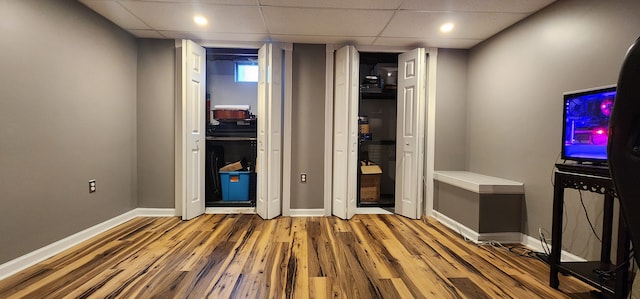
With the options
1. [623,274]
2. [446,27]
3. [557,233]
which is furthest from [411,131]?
[623,274]

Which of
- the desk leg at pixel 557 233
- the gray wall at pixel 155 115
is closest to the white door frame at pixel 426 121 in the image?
the desk leg at pixel 557 233

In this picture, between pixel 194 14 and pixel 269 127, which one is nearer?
pixel 194 14

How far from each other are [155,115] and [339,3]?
2452mm

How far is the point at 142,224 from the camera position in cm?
290

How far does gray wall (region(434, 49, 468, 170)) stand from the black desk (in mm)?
1639

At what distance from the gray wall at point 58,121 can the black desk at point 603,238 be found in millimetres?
3645

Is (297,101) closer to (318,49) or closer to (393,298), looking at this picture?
(318,49)

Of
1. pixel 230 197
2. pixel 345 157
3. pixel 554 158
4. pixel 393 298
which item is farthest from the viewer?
pixel 230 197

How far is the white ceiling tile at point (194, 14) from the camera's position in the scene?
7.65 feet

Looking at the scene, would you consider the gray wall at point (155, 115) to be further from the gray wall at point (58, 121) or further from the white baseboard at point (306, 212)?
the white baseboard at point (306, 212)

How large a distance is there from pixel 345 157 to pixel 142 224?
2369 mm

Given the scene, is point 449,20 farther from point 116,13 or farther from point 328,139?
point 116,13

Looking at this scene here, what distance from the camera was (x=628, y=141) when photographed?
0.48m

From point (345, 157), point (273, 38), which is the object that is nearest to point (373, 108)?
point (345, 157)
